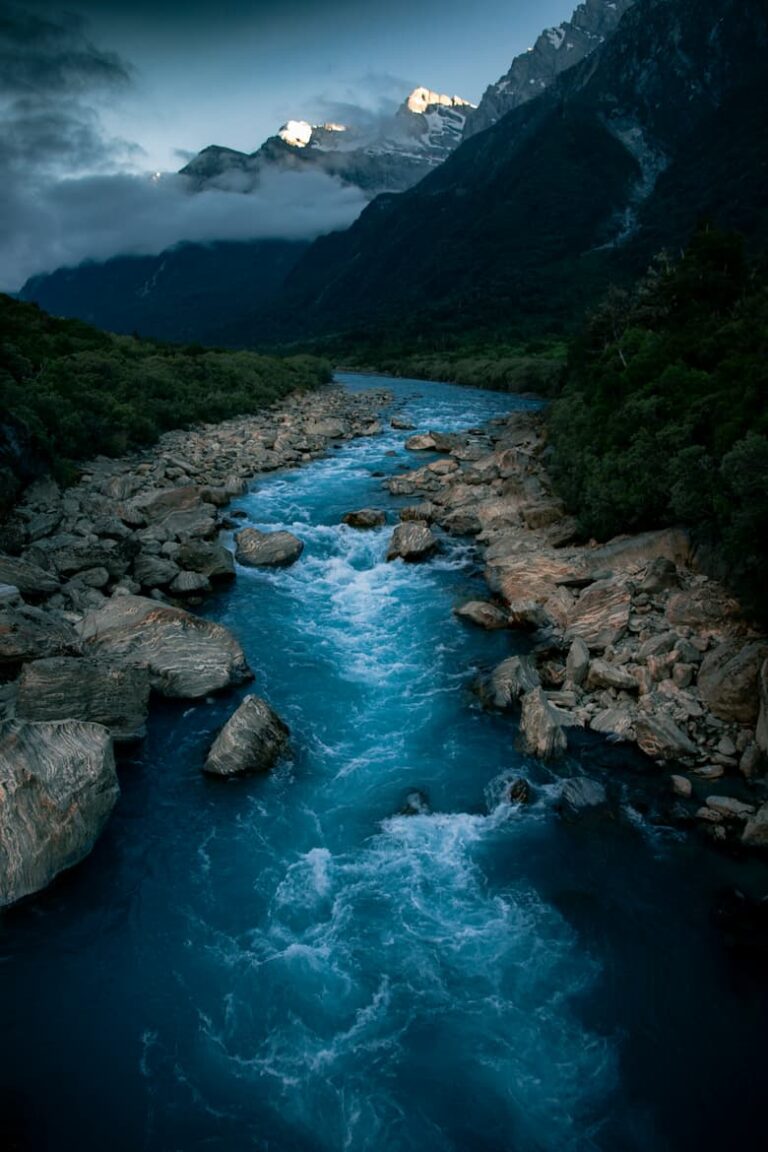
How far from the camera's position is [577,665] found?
56.7ft

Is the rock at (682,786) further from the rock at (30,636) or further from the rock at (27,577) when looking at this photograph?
the rock at (27,577)

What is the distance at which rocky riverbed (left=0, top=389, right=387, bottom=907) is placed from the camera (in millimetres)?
11484

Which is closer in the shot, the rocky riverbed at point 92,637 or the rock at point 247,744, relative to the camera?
the rocky riverbed at point 92,637

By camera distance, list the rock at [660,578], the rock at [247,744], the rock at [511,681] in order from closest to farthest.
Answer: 1. the rock at [247,744]
2. the rock at [511,681]
3. the rock at [660,578]

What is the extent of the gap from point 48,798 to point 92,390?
1495 inches

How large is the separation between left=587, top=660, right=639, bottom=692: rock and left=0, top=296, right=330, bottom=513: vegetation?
22.3m

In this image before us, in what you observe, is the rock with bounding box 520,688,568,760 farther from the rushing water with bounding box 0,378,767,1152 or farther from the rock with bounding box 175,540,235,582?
the rock with bounding box 175,540,235,582

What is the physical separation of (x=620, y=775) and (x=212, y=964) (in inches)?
358

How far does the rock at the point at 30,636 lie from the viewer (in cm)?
1566

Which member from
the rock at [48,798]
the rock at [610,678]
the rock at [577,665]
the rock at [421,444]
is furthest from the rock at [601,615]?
the rock at [421,444]

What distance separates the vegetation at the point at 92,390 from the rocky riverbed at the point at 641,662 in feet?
55.8

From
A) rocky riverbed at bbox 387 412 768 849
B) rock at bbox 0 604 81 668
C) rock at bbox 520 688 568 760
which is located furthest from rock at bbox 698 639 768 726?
rock at bbox 0 604 81 668

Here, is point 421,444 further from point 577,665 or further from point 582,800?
point 582,800

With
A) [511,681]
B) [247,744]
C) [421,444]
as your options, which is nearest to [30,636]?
[247,744]
